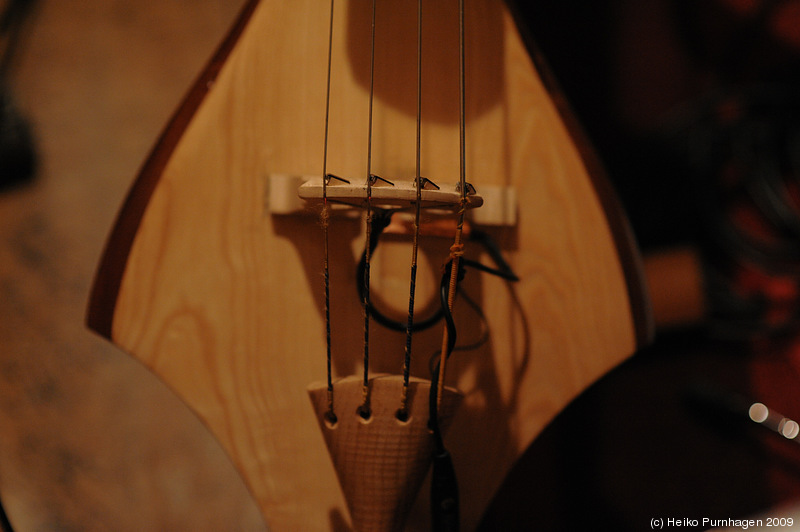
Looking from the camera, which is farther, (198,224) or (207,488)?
(207,488)

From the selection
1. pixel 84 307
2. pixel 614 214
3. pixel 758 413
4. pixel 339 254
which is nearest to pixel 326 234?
pixel 339 254

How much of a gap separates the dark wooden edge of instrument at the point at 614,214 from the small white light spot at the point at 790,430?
0.68 m

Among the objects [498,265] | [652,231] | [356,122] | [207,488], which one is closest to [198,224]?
[356,122]

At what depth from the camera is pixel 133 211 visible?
0.46 metres

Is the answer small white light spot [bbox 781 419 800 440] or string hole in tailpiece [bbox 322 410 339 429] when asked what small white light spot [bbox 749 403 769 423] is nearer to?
small white light spot [bbox 781 419 800 440]

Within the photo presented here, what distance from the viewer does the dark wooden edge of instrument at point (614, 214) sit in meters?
0.50

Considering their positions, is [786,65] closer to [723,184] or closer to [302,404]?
[723,184]

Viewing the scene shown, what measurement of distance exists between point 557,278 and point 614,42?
72 centimetres

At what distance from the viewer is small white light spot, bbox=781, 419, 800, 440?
899mm

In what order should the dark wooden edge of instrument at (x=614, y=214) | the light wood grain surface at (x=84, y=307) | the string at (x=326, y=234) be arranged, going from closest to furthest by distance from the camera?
the string at (x=326, y=234) < the dark wooden edge of instrument at (x=614, y=214) < the light wood grain surface at (x=84, y=307)

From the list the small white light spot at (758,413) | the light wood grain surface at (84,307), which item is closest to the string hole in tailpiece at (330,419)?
the light wood grain surface at (84,307)

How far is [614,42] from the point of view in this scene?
968 mm

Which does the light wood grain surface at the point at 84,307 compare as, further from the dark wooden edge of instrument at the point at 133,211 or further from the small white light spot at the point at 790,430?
the small white light spot at the point at 790,430

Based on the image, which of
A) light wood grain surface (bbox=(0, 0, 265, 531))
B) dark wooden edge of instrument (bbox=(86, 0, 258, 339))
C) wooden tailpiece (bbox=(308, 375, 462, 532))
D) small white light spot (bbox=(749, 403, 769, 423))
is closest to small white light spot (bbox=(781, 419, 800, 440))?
small white light spot (bbox=(749, 403, 769, 423))
